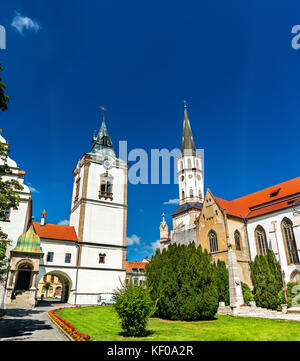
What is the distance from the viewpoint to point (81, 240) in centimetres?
3956

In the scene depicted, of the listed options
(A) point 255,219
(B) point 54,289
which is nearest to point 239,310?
(A) point 255,219

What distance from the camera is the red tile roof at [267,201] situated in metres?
36.0

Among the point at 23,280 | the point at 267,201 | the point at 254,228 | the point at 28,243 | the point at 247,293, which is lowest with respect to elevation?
the point at 247,293

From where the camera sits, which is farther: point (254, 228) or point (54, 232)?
point (54, 232)

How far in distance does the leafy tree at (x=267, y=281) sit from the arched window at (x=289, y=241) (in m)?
1.90

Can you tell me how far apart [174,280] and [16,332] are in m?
12.4

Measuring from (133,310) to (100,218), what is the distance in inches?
1183

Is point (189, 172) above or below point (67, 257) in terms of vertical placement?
above

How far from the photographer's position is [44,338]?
12594 mm

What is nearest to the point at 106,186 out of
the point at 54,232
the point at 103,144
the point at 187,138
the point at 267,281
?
the point at 103,144

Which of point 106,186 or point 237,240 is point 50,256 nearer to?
point 106,186

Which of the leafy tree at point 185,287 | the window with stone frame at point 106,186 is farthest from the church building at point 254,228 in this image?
the window with stone frame at point 106,186

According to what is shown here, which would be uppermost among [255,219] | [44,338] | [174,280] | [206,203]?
[206,203]
